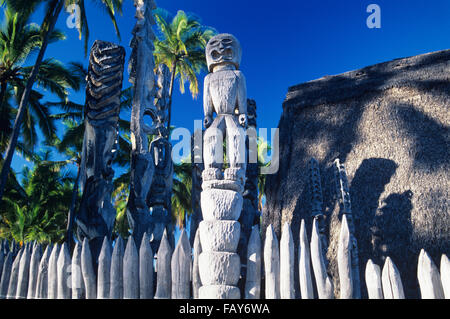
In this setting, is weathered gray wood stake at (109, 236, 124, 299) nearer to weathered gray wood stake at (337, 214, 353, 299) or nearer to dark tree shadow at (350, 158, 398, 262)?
weathered gray wood stake at (337, 214, 353, 299)

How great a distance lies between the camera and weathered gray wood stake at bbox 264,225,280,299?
2.93m

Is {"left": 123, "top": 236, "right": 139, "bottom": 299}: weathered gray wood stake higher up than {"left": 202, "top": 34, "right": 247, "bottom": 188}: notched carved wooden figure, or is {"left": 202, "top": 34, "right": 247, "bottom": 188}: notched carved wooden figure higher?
{"left": 202, "top": 34, "right": 247, "bottom": 188}: notched carved wooden figure

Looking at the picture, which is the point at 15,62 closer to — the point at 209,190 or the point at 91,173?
the point at 91,173

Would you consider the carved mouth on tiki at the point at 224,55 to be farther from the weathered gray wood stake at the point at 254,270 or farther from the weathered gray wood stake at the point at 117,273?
the weathered gray wood stake at the point at 117,273

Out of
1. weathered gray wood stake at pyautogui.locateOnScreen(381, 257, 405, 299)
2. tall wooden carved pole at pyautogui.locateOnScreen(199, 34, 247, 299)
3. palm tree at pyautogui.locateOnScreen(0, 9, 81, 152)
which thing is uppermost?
palm tree at pyautogui.locateOnScreen(0, 9, 81, 152)

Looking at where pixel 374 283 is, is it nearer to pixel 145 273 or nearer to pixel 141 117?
pixel 145 273

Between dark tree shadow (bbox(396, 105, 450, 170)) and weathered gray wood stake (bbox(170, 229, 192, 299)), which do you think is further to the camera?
dark tree shadow (bbox(396, 105, 450, 170))

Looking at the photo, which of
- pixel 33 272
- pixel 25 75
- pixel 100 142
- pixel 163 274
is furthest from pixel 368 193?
pixel 25 75

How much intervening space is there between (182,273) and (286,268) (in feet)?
2.90

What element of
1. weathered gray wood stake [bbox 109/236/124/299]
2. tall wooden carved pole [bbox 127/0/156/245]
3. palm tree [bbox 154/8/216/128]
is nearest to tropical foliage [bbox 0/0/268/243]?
palm tree [bbox 154/8/216/128]

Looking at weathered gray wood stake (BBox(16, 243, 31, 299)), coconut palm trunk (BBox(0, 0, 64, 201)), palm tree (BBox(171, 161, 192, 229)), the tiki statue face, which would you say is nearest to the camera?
weathered gray wood stake (BBox(16, 243, 31, 299))

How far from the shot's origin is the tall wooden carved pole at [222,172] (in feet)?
9.89

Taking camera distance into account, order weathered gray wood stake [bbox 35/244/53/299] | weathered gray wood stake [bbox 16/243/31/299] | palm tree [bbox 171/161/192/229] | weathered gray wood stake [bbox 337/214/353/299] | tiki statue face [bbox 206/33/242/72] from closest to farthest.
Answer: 1. weathered gray wood stake [bbox 337/214/353/299]
2. weathered gray wood stake [bbox 35/244/53/299]
3. weathered gray wood stake [bbox 16/243/31/299]
4. tiki statue face [bbox 206/33/242/72]
5. palm tree [bbox 171/161/192/229]
